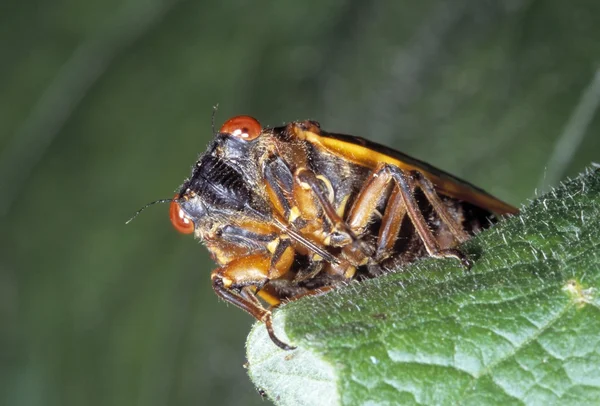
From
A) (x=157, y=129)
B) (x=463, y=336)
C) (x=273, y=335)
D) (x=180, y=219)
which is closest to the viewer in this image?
(x=463, y=336)

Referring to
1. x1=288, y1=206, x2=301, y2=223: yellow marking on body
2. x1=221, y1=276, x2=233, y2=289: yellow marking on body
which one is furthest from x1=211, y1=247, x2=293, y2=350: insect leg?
x1=288, y1=206, x2=301, y2=223: yellow marking on body

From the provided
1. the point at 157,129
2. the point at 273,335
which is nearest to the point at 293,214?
the point at 273,335

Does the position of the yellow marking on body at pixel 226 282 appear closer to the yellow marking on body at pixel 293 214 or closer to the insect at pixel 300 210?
the insect at pixel 300 210

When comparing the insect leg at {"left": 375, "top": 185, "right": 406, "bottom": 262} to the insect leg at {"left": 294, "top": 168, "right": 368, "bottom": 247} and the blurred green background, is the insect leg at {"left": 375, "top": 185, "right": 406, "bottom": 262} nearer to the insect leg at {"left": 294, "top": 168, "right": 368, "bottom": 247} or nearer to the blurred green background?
the insect leg at {"left": 294, "top": 168, "right": 368, "bottom": 247}

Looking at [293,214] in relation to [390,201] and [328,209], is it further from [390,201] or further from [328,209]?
[390,201]

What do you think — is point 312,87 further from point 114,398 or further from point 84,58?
point 114,398

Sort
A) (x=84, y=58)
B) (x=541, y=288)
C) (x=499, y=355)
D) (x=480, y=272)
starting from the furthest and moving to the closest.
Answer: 1. (x=84, y=58)
2. (x=480, y=272)
3. (x=541, y=288)
4. (x=499, y=355)

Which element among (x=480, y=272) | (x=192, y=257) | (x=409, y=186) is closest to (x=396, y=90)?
(x=192, y=257)
